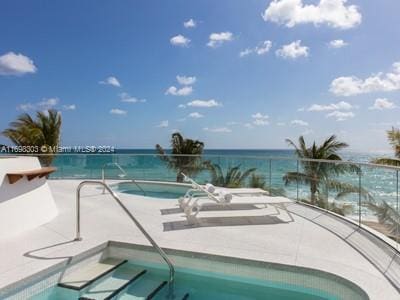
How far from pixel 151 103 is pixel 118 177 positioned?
1683 centimetres

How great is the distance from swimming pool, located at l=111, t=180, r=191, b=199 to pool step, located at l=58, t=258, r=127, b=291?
13.9ft

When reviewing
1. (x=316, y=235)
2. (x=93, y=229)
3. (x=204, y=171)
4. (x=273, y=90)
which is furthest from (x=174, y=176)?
(x=273, y=90)

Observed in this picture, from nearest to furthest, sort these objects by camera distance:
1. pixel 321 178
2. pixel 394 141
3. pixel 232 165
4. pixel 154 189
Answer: pixel 321 178 < pixel 232 165 < pixel 154 189 < pixel 394 141

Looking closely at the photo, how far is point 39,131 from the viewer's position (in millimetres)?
14164

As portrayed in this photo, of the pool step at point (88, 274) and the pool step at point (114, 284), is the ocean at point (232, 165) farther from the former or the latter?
the pool step at point (88, 274)

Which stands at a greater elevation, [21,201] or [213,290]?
[21,201]

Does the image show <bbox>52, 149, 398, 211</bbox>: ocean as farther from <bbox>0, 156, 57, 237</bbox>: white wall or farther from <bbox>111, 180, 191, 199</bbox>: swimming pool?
<bbox>0, 156, 57, 237</bbox>: white wall

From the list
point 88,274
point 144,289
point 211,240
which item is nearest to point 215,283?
point 211,240

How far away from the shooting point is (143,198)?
757cm

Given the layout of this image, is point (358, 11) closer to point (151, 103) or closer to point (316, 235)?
point (316, 235)

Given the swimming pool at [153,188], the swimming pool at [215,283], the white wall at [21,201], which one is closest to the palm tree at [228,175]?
the swimming pool at [153,188]

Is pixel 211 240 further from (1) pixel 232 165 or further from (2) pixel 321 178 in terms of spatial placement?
(1) pixel 232 165

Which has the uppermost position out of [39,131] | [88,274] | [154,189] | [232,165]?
[39,131]

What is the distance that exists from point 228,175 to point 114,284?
4848mm
